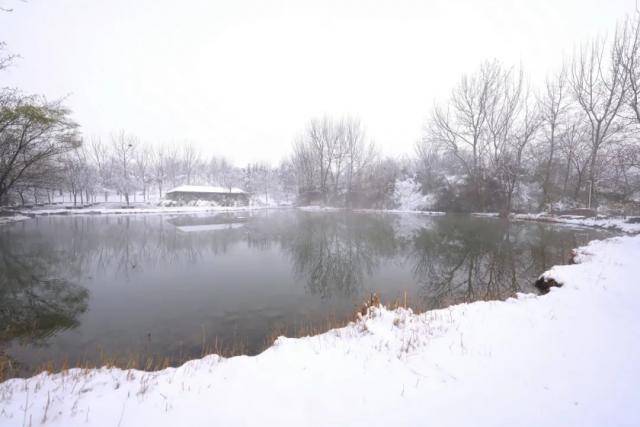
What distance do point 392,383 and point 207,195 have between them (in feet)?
193

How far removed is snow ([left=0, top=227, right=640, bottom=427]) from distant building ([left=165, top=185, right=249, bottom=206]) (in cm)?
5594

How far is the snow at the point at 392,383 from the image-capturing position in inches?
94.4

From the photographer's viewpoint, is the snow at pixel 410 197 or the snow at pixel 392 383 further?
the snow at pixel 410 197

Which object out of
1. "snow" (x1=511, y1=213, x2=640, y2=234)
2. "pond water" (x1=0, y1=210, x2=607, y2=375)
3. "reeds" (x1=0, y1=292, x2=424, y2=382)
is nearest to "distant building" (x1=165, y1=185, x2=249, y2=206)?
"pond water" (x1=0, y1=210, x2=607, y2=375)

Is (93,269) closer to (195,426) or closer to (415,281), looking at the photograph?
(195,426)

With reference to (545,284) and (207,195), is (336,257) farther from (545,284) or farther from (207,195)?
(207,195)

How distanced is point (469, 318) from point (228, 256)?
30.7 ft

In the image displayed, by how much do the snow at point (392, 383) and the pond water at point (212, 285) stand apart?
3.99ft

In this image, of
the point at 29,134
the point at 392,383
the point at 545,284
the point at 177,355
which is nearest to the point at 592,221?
the point at 545,284

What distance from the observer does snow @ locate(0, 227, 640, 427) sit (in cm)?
240

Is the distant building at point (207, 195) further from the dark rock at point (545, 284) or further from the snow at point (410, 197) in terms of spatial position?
the dark rock at point (545, 284)

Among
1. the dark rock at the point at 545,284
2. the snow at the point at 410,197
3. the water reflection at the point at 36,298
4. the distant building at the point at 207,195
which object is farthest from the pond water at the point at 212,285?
the distant building at the point at 207,195

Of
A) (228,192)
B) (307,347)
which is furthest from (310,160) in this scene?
(307,347)

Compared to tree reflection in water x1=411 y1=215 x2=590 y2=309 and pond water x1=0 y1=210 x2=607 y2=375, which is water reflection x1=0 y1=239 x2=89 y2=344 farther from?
tree reflection in water x1=411 y1=215 x2=590 y2=309
